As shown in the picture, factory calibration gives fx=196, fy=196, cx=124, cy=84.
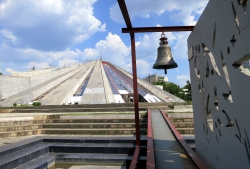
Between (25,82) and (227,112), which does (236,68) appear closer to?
(227,112)

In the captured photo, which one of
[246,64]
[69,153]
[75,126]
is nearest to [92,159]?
[69,153]

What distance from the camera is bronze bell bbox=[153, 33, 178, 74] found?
368 centimetres

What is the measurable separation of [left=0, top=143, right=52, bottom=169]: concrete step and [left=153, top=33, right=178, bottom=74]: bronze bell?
11.3 ft

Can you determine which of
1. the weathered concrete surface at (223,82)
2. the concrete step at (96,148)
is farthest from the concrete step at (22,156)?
the weathered concrete surface at (223,82)

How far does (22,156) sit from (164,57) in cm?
370

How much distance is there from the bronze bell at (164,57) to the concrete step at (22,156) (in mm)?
3451

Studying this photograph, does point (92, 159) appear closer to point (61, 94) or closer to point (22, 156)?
point (22, 156)

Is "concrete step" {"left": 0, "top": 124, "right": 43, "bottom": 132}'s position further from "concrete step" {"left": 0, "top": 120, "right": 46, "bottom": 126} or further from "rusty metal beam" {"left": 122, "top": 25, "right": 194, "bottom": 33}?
"rusty metal beam" {"left": 122, "top": 25, "right": 194, "bottom": 33}

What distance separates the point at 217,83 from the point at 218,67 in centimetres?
18

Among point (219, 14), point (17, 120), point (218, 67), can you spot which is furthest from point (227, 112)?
point (17, 120)

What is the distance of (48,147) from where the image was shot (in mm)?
5164

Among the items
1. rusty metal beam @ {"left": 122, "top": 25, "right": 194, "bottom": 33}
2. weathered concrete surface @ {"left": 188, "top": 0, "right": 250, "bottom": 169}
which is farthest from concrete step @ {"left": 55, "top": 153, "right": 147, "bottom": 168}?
rusty metal beam @ {"left": 122, "top": 25, "right": 194, "bottom": 33}

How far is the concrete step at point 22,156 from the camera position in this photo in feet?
13.0

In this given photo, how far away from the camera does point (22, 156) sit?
14.1 ft
